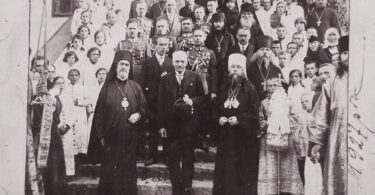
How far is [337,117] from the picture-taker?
5965 millimetres

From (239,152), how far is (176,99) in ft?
2.83

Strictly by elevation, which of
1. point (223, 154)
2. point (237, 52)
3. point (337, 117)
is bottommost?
point (223, 154)

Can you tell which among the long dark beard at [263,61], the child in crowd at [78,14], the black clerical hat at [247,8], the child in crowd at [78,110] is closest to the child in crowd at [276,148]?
the long dark beard at [263,61]

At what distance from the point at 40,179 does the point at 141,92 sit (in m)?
1.46

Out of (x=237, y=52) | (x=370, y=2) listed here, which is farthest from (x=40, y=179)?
(x=370, y=2)

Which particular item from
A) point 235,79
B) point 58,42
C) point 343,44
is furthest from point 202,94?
point 58,42

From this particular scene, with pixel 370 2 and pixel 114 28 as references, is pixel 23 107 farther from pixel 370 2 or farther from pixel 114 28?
pixel 370 2

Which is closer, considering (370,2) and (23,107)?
(370,2)

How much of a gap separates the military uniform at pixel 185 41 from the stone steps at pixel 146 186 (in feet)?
4.67

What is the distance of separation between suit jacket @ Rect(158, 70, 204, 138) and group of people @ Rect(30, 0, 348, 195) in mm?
11

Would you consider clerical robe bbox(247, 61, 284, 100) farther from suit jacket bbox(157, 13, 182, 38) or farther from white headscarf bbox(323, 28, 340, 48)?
suit jacket bbox(157, 13, 182, 38)

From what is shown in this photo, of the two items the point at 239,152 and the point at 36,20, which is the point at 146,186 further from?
the point at 36,20

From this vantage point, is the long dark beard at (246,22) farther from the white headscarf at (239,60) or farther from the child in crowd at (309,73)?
the child in crowd at (309,73)

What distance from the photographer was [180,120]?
6086 millimetres
